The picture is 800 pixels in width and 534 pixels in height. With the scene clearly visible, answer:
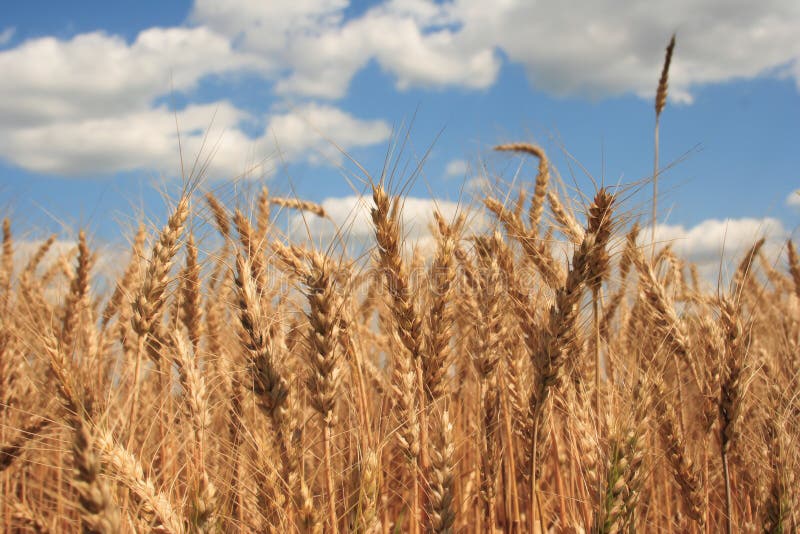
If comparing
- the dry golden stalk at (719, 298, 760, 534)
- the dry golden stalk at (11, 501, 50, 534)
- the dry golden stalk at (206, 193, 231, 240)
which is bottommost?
the dry golden stalk at (11, 501, 50, 534)

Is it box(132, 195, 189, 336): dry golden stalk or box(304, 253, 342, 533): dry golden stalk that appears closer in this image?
box(304, 253, 342, 533): dry golden stalk

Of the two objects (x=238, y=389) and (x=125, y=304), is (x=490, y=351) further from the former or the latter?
(x=125, y=304)

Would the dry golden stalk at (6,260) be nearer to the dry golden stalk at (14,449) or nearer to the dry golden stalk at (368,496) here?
the dry golden stalk at (14,449)

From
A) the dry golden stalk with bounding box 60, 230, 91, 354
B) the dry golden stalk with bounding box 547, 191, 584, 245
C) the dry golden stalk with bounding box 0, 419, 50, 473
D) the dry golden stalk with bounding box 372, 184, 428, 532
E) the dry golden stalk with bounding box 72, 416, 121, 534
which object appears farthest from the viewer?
the dry golden stalk with bounding box 60, 230, 91, 354

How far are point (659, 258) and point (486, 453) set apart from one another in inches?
66.7

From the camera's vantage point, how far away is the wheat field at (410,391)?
216 centimetres

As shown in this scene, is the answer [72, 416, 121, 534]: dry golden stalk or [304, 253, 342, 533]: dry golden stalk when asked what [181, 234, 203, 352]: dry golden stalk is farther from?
[72, 416, 121, 534]: dry golden stalk

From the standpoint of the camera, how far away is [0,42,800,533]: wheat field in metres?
2.16

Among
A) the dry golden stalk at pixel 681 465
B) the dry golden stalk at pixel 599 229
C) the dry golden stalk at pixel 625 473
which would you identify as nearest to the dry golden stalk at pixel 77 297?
the dry golden stalk at pixel 599 229

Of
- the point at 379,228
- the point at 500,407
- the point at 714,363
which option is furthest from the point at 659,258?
the point at 379,228

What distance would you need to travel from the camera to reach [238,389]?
10.8ft

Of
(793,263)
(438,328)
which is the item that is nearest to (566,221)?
(438,328)

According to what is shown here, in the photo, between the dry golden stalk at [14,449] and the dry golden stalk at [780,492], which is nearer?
the dry golden stalk at [780,492]

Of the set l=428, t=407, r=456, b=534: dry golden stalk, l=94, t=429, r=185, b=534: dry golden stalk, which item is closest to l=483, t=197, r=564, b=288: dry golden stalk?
l=428, t=407, r=456, b=534: dry golden stalk
